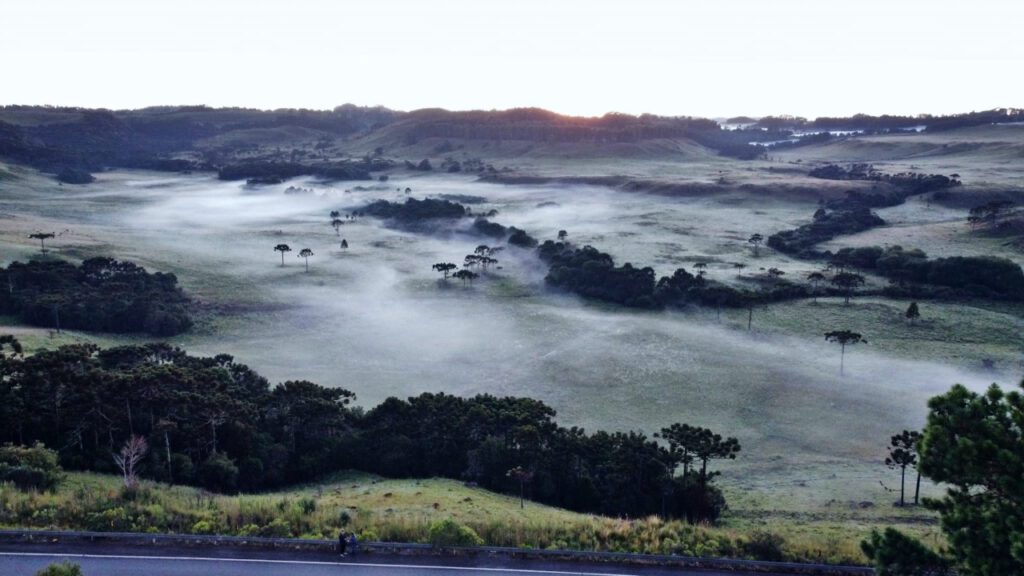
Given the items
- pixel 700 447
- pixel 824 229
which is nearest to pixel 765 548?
pixel 700 447

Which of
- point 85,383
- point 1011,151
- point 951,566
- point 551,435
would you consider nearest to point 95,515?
point 85,383

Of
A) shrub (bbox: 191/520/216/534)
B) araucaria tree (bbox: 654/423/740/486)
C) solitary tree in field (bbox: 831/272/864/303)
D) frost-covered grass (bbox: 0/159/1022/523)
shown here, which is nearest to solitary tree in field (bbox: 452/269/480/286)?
frost-covered grass (bbox: 0/159/1022/523)

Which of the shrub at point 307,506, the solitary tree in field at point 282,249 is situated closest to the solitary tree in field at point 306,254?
the solitary tree in field at point 282,249

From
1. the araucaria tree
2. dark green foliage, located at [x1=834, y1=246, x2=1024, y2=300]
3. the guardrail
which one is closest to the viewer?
the guardrail

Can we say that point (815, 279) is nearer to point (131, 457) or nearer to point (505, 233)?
point (505, 233)

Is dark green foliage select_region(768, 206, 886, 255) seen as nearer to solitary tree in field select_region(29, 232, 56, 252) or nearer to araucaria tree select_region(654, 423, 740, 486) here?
araucaria tree select_region(654, 423, 740, 486)

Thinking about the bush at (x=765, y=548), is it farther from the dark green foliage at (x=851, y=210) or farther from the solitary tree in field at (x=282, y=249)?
the dark green foliage at (x=851, y=210)
